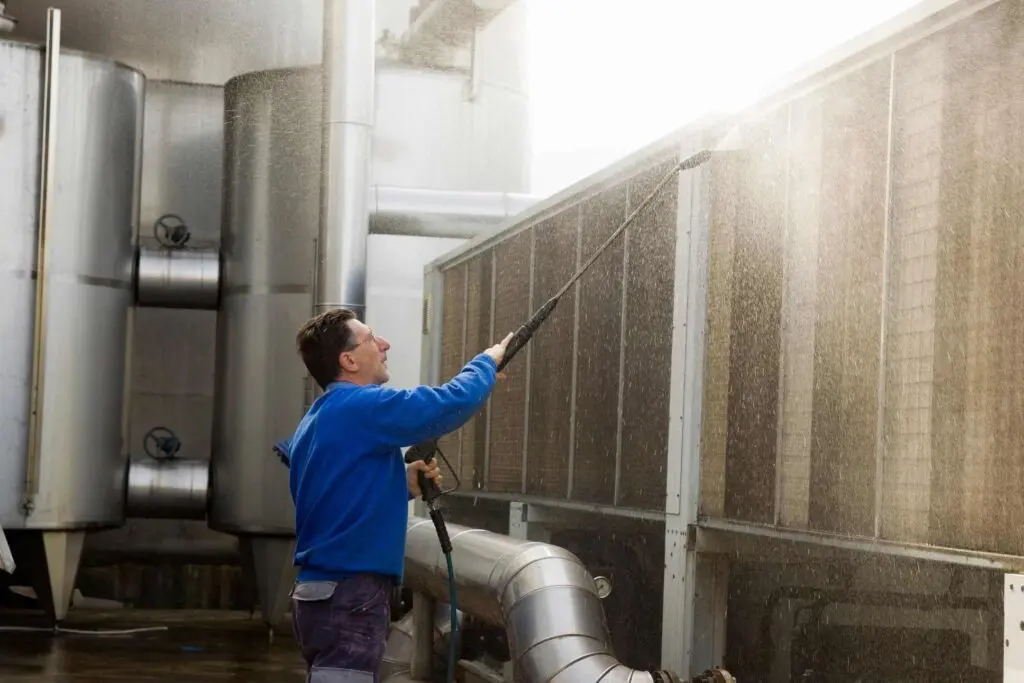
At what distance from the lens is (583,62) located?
11.8 m

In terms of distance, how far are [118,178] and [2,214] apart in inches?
34.5

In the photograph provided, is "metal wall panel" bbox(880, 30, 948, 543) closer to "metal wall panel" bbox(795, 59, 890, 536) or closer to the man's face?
"metal wall panel" bbox(795, 59, 890, 536)

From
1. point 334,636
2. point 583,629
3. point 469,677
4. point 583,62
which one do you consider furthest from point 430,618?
point 583,62

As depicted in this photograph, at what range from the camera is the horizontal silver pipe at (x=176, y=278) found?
10609 millimetres

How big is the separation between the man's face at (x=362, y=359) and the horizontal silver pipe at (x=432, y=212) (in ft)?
17.7

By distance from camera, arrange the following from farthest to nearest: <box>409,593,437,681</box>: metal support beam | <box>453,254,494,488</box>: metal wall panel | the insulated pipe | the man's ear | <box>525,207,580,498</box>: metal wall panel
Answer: the insulated pipe < <box>453,254,494,488</box>: metal wall panel < <box>409,593,437,681</box>: metal support beam < <box>525,207,580,498</box>: metal wall panel < the man's ear

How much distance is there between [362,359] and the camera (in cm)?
434

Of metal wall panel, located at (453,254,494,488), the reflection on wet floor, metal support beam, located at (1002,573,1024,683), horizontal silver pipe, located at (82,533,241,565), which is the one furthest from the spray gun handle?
horizontal silver pipe, located at (82,533,241,565)

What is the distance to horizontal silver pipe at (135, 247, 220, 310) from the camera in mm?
10609

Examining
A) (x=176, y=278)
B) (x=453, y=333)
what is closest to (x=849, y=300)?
(x=453, y=333)

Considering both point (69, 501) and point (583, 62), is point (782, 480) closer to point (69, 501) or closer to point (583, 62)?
point (69, 501)

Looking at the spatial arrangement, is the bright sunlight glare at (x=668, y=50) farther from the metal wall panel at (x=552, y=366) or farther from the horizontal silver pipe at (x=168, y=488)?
the horizontal silver pipe at (x=168, y=488)

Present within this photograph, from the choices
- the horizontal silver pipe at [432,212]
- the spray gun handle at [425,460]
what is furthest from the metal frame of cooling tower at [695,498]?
the horizontal silver pipe at [432,212]

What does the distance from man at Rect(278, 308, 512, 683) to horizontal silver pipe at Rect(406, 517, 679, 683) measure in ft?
2.13
